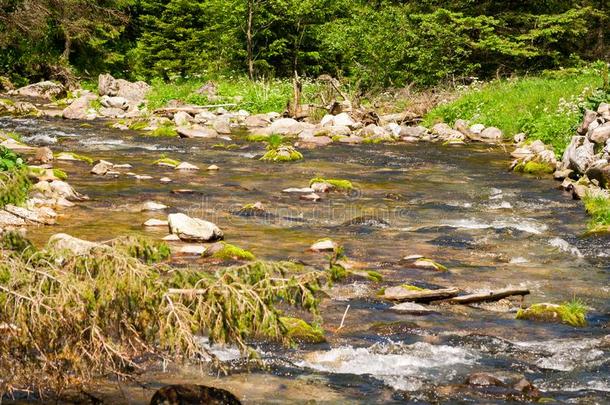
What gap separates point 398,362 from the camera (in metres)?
6.91

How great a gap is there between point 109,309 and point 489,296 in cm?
504

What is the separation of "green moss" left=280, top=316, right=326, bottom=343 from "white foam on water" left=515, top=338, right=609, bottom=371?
1792 millimetres

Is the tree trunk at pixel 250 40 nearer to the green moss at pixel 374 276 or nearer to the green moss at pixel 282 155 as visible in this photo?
the green moss at pixel 282 155

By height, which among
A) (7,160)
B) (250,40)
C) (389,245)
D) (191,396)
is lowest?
(389,245)

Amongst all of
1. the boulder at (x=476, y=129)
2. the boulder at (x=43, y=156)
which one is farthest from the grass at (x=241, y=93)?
the boulder at (x=43, y=156)

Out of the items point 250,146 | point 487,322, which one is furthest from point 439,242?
point 250,146

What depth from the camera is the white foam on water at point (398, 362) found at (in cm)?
657

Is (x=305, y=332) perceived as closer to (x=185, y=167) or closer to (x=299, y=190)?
(x=299, y=190)

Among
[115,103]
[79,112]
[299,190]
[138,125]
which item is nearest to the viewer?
[299,190]

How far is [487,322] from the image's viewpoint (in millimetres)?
8172

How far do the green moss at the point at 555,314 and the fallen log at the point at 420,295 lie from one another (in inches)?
31.6

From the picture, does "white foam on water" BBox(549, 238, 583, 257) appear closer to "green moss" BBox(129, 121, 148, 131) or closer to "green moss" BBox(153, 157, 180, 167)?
"green moss" BBox(153, 157, 180, 167)

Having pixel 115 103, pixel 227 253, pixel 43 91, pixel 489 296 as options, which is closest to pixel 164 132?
pixel 115 103

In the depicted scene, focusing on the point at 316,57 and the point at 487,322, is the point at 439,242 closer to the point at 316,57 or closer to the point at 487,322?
the point at 487,322
